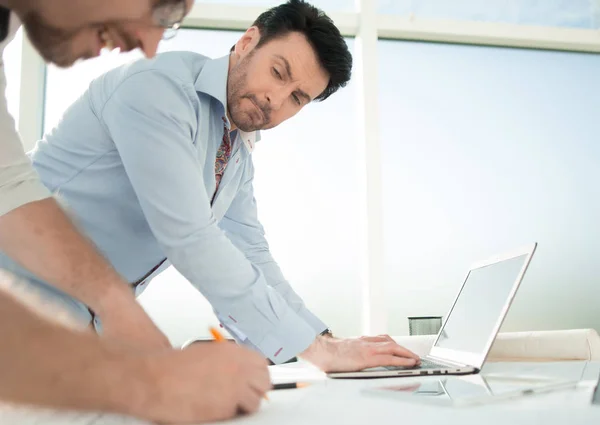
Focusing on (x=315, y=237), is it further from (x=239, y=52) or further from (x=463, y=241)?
(x=239, y=52)

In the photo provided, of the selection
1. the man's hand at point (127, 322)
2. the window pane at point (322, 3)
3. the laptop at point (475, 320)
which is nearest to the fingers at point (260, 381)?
the man's hand at point (127, 322)

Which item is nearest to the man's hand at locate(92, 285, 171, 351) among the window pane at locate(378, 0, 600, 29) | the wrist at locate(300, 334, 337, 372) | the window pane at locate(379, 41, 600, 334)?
the wrist at locate(300, 334, 337, 372)

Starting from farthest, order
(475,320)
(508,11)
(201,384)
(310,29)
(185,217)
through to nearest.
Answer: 1. (508,11)
2. (310,29)
3. (475,320)
4. (185,217)
5. (201,384)

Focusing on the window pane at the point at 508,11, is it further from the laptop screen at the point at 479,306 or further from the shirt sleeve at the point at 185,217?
the shirt sleeve at the point at 185,217

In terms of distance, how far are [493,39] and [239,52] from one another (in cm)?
279

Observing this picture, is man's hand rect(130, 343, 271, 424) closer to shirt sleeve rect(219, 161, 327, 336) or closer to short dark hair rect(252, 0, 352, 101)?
shirt sleeve rect(219, 161, 327, 336)

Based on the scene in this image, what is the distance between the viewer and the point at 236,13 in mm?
3576

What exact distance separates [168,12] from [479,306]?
915 mm

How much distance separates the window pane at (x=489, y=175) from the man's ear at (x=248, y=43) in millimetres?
2055

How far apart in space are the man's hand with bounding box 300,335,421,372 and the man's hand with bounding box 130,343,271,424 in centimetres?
56

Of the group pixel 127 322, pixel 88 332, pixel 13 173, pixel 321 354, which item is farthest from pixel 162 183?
pixel 88 332

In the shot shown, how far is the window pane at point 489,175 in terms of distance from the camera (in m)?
3.50

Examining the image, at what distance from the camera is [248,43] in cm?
166

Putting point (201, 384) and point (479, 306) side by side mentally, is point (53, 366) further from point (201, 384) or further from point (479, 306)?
point (479, 306)
